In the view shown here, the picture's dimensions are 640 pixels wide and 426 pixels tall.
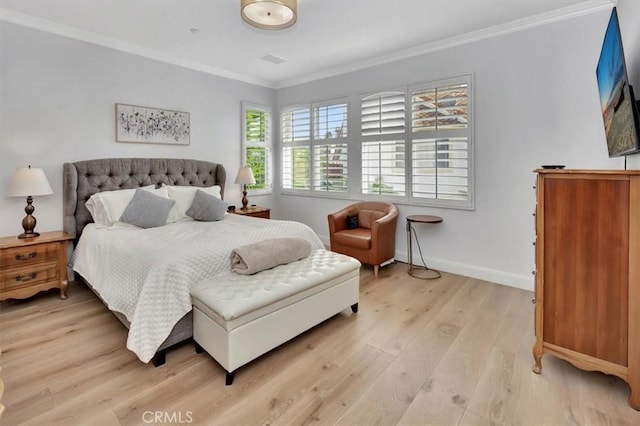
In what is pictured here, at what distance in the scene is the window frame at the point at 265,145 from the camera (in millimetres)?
5152

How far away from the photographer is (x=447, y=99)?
3797 mm

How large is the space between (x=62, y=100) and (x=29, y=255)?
1615 mm

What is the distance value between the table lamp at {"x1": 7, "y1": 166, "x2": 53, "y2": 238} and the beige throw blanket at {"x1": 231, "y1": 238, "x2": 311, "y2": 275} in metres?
2.08

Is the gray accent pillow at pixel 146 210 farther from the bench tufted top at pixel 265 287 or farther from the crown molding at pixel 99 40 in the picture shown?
the crown molding at pixel 99 40

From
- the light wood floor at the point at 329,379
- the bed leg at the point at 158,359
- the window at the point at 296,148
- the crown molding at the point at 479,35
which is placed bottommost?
the light wood floor at the point at 329,379

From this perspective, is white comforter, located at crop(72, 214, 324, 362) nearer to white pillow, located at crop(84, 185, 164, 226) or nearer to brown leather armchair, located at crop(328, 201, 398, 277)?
white pillow, located at crop(84, 185, 164, 226)


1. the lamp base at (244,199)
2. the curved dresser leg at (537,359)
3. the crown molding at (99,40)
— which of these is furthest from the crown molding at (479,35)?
the curved dresser leg at (537,359)

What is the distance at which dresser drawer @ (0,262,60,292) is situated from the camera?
9.32 feet

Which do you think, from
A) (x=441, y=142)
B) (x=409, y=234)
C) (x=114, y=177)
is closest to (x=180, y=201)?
(x=114, y=177)

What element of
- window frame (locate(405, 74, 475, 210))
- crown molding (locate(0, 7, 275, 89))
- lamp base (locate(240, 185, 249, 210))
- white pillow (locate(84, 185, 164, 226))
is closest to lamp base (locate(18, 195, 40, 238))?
white pillow (locate(84, 185, 164, 226))

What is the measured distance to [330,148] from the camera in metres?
4.97

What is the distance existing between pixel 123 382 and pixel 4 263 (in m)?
1.87

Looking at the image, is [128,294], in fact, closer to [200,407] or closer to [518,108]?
[200,407]

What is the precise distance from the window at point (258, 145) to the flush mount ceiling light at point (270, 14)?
2.48m
